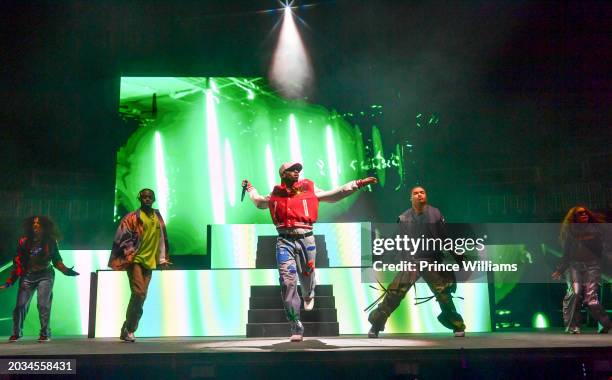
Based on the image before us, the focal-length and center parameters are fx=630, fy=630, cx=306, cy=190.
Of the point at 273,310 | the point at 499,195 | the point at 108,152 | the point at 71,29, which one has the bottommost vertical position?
the point at 273,310

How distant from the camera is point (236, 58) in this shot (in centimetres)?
1160

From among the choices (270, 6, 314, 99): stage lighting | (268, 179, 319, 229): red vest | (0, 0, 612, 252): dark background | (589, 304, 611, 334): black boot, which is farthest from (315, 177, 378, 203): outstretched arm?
(270, 6, 314, 99): stage lighting

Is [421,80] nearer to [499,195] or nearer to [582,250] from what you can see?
[499,195]

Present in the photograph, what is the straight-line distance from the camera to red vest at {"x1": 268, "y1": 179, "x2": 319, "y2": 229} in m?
6.29

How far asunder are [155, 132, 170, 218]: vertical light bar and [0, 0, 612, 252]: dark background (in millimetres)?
585

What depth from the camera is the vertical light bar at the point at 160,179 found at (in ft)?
35.7

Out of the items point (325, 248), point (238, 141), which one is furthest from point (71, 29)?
point (325, 248)

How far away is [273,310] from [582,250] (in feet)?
13.2

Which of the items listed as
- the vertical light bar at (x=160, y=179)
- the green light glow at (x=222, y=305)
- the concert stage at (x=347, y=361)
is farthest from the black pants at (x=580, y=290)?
the vertical light bar at (x=160, y=179)

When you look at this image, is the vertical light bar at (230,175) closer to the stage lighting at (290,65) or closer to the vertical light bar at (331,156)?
the stage lighting at (290,65)

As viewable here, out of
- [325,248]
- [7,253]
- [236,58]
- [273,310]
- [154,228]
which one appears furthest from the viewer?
[236,58]

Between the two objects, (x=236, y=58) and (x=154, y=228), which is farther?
(x=236, y=58)

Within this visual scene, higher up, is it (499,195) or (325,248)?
(499,195)

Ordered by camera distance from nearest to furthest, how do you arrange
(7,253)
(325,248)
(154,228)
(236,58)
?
(154,228) → (325,248) → (7,253) → (236,58)
